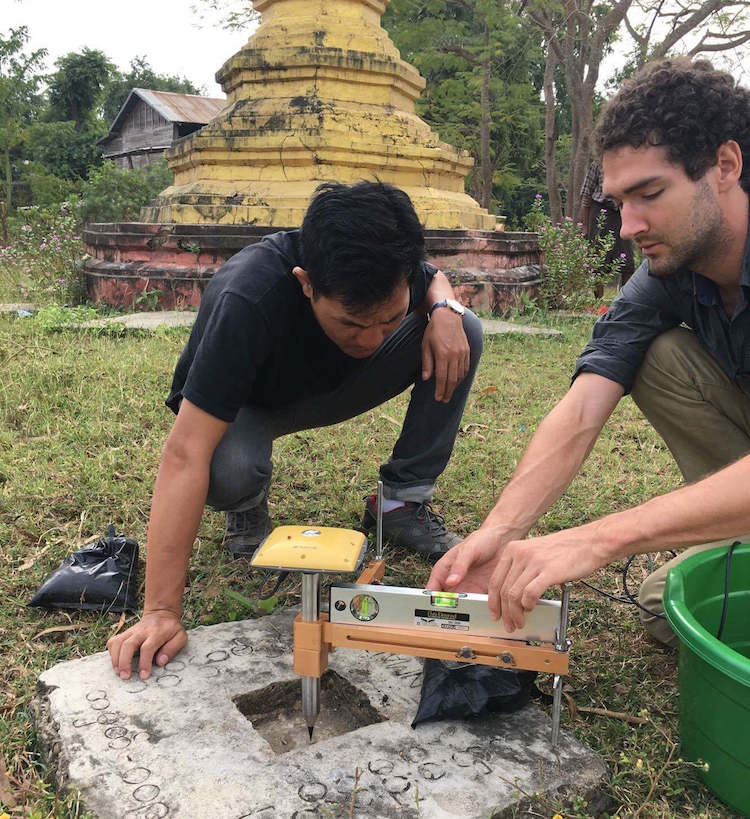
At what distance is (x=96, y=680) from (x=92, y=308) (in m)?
4.81

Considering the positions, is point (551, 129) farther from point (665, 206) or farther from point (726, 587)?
point (726, 587)

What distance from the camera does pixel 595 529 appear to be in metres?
1.59

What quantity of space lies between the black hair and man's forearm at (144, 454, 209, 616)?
1.81ft

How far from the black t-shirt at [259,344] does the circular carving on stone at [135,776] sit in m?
0.78

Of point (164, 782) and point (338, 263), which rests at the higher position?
point (338, 263)

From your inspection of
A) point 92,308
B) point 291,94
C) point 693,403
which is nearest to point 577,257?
point 291,94

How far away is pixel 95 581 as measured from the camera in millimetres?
2215

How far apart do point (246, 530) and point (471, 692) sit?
1.10 m

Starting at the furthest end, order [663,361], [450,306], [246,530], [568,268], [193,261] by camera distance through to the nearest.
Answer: [568,268] < [193,261] < [246,530] < [450,306] < [663,361]

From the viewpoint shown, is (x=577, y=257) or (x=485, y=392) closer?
(x=485, y=392)

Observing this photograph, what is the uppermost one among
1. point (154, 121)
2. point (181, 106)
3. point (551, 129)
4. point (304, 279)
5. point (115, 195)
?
point (181, 106)

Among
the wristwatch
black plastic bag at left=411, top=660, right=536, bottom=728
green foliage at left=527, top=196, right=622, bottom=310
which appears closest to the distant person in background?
green foliage at left=527, top=196, right=622, bottom=310

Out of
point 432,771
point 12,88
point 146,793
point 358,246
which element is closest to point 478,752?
point 432,771

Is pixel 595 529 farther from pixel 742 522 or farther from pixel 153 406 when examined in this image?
pixel 153 406
